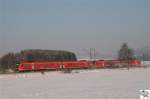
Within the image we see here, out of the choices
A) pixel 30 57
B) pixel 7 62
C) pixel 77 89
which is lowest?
pixel 77 89

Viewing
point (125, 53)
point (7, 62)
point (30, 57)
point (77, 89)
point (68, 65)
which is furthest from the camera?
point (125, 53)

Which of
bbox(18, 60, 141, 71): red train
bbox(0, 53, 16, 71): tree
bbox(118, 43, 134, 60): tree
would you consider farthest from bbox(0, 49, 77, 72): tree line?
bbox(118, 43, 134, 60): tree

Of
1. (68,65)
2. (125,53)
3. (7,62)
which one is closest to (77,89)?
(68,65)

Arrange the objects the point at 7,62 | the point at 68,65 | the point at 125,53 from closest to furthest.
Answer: the point at 7,62
the point at 68,65
the point at 125,53

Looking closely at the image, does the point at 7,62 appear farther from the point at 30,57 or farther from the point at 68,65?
the point at 68,65

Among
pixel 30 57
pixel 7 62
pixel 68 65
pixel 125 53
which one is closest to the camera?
pixel 7 62

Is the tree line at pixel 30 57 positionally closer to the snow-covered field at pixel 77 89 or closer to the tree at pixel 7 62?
the tree at pixel 7 62

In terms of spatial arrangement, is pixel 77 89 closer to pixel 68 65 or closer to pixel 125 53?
pixel 68 65

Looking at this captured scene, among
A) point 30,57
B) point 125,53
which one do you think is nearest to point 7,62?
point 30,57

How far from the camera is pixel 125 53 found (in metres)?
40.4

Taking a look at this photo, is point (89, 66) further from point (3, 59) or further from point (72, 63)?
point (3, 59)

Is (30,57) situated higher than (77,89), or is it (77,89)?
(30,57)

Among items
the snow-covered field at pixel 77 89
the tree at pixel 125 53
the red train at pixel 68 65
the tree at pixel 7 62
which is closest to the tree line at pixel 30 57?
the tree at pixel 7 62

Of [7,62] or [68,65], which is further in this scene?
[68,65]
